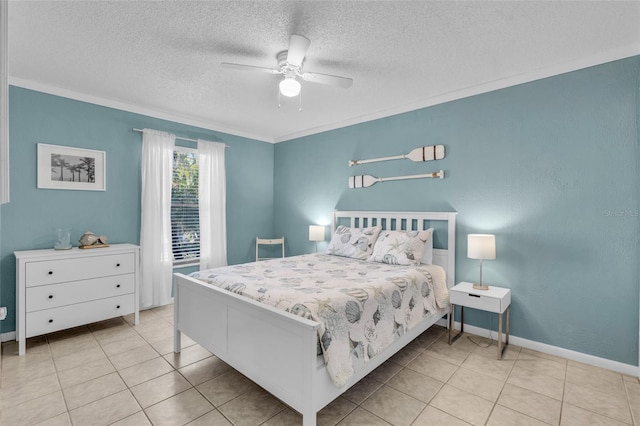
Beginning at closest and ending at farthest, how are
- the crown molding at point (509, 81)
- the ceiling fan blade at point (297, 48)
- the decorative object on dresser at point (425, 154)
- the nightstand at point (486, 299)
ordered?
the ceiling fan blade at point (297, 48)
the crown molding at point (509, 81)
the nightstand at point (486, 299)
the decorative object on dresser at point (425, 154)

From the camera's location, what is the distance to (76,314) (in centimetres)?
303

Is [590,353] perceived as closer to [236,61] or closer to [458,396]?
[458,396]

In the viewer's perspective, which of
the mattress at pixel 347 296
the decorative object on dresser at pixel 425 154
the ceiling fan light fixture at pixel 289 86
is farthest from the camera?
the decorative object on dresser at pixel 425 154

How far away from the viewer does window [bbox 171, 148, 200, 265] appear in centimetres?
421

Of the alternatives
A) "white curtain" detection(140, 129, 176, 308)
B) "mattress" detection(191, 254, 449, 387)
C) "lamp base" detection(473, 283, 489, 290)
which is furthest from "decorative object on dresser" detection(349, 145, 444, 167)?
"white curtain" detection(140, 129, 176, 308)

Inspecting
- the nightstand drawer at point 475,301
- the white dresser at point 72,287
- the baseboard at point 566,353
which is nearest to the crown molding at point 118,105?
the white dresser at point 72,287

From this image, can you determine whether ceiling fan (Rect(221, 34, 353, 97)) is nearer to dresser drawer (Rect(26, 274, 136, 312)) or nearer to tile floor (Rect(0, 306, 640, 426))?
tile floor (Rect(0, 306, 640, 426))

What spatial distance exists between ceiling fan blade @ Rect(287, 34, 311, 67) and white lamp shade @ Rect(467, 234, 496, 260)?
2.20m

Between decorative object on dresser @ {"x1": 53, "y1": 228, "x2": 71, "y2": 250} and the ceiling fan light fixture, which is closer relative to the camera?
the ceiling fan light fixture

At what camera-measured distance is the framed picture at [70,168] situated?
3182 mm

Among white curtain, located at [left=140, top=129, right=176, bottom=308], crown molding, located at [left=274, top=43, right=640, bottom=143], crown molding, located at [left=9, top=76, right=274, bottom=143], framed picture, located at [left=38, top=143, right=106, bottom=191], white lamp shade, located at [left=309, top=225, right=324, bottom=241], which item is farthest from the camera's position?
white lamp shade, located at [left=309, top=225, right=324, bottom=241]

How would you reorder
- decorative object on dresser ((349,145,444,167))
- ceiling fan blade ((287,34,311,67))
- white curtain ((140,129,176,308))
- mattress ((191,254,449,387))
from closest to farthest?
mattress ((191,254,449,387))
ceiling fan blade ((287,34,311,67))
decorative object on dresser ((349,145,444,167))
white curtain ((140,129,176,308))

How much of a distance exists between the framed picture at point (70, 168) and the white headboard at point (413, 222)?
2998 mm

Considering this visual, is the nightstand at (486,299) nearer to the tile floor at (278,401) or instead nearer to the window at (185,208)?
the tile floor at (278,401)
